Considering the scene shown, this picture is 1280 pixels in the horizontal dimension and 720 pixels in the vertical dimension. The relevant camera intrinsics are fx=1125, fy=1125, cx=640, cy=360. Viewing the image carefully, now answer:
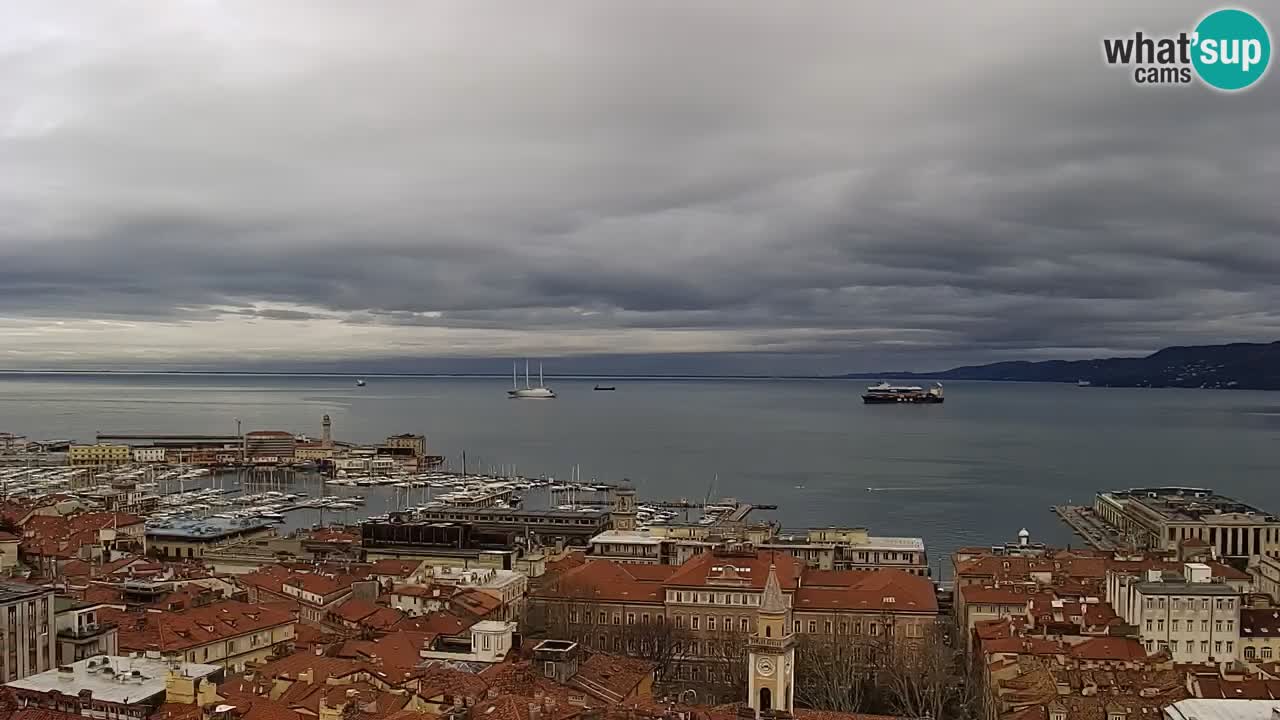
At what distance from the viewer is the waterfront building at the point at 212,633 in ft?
94.5

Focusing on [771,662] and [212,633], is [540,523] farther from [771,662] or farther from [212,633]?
[771,662]

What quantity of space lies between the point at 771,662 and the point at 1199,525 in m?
48.8

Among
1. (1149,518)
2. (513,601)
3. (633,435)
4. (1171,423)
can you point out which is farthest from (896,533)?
(1171,423)

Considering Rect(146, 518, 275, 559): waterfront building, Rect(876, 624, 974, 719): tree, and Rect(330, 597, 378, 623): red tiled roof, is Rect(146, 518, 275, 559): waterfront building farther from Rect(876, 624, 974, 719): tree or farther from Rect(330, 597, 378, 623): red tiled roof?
Rect(876, 624, 974, 719): tree

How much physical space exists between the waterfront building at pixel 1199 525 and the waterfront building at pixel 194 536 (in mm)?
51758

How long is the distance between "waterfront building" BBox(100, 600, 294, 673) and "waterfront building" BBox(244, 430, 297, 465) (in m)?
107

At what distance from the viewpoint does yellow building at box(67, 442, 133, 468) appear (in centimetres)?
12712

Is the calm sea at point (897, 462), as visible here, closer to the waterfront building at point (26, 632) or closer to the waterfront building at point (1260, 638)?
the waterfront building at point (1260, 638)

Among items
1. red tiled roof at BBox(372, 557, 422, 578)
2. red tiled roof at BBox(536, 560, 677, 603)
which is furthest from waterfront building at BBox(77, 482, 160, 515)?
red tiled roof at BBox(536, 560, 677, 603)

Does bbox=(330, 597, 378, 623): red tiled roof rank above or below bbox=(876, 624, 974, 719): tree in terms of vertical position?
above

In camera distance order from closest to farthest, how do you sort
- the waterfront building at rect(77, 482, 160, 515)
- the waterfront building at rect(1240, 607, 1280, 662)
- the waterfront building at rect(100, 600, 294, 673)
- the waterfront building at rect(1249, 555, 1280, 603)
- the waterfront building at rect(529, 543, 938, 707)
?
the waterfront building at rect(100, 600, 294, 673), the waterfront building at rect(1240, 607, 1280, 662), the waterfront building at rect(529, 543, 938, 707), the waterfront building at rect(1249, 555, 1280, 603), the waterfront building at rect(77, 482, 160, 515)

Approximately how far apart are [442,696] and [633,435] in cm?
15901

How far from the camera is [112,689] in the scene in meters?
22.8

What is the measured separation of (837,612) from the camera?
3997 centimetres
